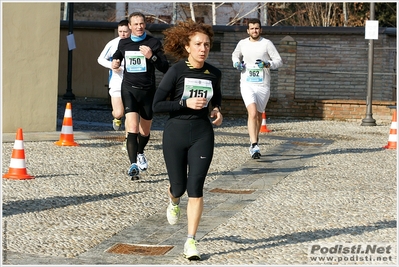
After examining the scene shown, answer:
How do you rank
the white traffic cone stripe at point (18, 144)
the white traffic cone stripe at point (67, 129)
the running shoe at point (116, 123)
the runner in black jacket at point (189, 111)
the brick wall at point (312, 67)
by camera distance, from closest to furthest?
the runner in black jacket at point (189, 111)
the white traffic cone stripe at point (18, 144)
the running shoe at point (116, 123)
the white traffic cone stripe at point (67, 129)
the brick wall at point (312, 67)

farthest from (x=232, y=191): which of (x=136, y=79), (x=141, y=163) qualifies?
(x=136, y=79)

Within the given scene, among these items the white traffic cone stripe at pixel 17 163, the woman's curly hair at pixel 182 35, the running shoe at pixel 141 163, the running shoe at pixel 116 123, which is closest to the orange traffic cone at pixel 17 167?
the white traffic cone stripe at pixel 17 163

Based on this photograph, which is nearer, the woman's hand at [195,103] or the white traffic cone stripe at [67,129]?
the woman's hand at [195,103]

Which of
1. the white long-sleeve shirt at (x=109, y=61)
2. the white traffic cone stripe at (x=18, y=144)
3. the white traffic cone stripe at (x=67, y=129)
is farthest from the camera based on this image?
the white traffic cone stripe at (x=67, y=129)

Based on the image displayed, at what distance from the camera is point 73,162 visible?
12.0 meters

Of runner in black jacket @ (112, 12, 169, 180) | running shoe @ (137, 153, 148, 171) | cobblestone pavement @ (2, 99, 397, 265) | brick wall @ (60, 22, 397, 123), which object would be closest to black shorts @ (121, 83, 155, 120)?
runner in black jacket @ (112, 12, 169, 180)

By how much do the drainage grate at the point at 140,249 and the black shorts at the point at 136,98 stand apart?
3.95 metres

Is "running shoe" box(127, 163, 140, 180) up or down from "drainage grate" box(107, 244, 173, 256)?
up

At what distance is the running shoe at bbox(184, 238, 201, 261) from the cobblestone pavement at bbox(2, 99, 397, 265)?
0.22 ft

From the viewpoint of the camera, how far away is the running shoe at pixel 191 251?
6332mm

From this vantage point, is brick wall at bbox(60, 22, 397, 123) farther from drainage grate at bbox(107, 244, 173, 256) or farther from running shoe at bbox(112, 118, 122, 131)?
drainage grate at bbox(107, 244, 173, 256)

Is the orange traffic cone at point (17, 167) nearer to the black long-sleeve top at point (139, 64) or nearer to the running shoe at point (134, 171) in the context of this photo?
the running shoe at point (134, 171)

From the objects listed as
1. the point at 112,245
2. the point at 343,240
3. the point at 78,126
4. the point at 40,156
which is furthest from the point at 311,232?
the point at 78,126

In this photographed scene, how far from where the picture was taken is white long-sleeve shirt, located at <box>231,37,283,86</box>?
12891 millimetres
